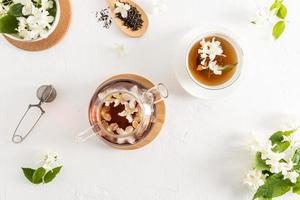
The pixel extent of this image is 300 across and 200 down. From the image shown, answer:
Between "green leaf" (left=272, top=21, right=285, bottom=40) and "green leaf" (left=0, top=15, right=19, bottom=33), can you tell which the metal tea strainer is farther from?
"green leaf" (left=272, top=21, right=285, bottom=40)

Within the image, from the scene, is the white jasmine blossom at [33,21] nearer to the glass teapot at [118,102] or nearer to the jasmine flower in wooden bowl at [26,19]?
the jasmine flower in wooden bowl at [26,19]

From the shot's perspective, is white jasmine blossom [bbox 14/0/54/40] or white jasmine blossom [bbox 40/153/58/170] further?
white jasmine blossom [bbox 40/153/58/170]

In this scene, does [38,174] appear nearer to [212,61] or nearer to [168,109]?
[168,109]

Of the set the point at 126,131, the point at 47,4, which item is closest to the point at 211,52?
the point at 126,131

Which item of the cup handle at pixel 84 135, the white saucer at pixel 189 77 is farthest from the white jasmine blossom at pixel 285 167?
the cup handle at pixel 84 135

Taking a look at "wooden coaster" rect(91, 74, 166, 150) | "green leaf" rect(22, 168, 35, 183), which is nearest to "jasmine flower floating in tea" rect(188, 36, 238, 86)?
"wooden coaster" rect(91, 74, 166, 150)
